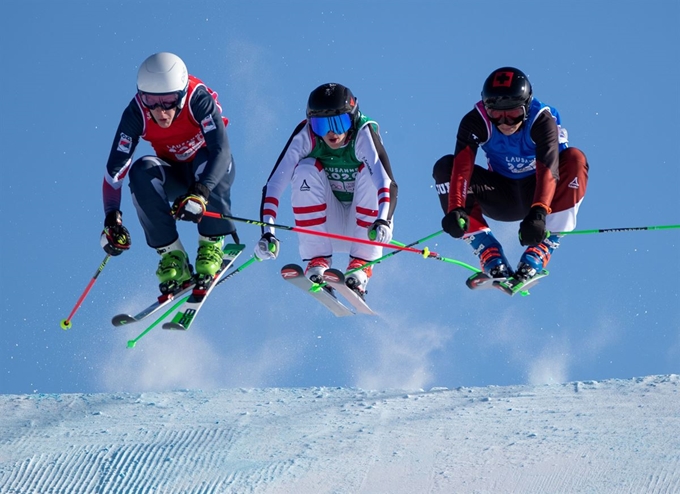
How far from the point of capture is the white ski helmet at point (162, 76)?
938cm

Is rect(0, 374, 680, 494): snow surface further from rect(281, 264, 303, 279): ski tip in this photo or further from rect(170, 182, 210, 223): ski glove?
rect(170, 182, 210, 223): ski glove

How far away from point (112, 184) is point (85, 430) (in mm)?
3350

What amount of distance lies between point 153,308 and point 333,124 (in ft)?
7.84

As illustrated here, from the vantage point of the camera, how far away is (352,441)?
35.4ft

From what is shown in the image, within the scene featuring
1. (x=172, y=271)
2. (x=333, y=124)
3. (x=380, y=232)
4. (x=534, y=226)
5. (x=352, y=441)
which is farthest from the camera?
(x=352, y=441)

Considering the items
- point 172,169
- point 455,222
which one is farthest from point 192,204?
point 455,222

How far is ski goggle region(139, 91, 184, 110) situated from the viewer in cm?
942

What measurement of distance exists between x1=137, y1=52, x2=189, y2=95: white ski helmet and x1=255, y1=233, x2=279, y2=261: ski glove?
1507 mm

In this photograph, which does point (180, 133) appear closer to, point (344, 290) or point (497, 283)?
point (344, 290)

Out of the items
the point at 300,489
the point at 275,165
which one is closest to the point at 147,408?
the point at 300,489

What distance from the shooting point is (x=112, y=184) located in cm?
973

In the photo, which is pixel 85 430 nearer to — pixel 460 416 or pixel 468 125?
pixel 460 416

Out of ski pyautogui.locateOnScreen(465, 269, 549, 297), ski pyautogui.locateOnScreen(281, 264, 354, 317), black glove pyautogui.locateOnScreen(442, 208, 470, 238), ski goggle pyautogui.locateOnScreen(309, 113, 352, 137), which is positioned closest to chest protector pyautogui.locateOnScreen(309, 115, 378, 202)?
ski goggle pyautogui.locateOnScreen(309, 113, 352, 137)

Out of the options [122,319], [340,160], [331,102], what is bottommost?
[122,319]
